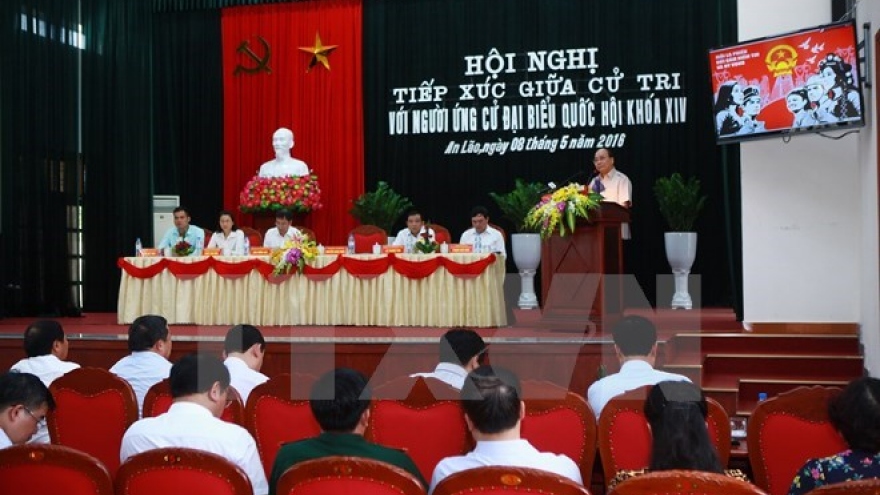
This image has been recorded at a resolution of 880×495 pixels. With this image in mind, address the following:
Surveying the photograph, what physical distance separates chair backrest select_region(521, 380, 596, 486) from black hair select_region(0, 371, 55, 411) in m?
1.47

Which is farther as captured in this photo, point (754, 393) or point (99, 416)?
point (754, 393)

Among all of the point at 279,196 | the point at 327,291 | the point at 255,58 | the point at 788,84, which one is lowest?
the point at 327,291

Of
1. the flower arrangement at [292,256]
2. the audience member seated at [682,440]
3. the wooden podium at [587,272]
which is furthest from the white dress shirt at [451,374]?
the flower arrangement at [292,256]

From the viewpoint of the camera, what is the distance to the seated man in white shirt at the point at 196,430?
2.65 m

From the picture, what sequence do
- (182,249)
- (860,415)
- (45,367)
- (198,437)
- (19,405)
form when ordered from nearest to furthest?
(860,415) < (198,437) < (19,405) < (45,367) < (182,249)

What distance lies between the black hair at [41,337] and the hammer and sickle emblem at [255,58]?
25.3ft

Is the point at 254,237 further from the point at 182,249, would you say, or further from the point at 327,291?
the point at 327,291

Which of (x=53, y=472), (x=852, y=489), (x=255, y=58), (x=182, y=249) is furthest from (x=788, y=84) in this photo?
(x=255, y=58)

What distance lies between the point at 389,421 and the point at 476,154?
7728 millimetres

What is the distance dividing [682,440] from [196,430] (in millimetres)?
1294

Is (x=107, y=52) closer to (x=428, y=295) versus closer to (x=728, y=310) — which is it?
(x=428, y=295)

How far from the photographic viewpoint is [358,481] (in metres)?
2.06

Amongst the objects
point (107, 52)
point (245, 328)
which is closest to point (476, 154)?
point (107, 52)

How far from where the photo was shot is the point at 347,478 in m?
2.07
